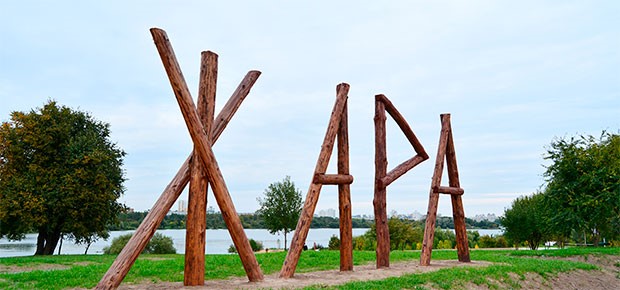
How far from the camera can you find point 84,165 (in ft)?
74.7

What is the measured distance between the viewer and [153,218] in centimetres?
895

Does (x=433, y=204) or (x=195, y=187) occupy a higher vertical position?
(x=195, y=187)

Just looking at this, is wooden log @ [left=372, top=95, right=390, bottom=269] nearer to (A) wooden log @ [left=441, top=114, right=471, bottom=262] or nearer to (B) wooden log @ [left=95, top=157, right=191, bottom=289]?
(A) wooden log @ [left=441, top=114, right=471, bottom=262]

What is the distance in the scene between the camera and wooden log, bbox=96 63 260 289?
845cm

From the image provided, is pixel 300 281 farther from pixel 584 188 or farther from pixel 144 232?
pixel 584 188

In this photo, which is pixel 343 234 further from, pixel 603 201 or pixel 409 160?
pixel 603 201

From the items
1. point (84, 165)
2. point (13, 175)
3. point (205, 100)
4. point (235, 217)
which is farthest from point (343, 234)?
point (13, 175)

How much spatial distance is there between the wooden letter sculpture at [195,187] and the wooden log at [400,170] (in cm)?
468

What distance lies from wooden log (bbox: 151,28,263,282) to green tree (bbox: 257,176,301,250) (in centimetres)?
Answer: 2050

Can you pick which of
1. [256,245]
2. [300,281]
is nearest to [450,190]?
[300,281]

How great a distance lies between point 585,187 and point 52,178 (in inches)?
1019

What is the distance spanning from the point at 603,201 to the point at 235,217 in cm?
2011

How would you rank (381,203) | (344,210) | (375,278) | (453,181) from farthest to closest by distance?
(453,181) < (381,203) < (344,210) < (375,278)

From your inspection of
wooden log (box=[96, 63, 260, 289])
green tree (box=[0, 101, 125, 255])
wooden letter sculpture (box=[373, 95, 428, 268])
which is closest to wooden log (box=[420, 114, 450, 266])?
wooden letter sculpture (box=[373, 95, 428, 268])
